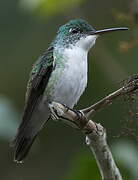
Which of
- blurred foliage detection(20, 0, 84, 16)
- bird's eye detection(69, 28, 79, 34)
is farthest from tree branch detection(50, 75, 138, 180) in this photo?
bird's eye detection(69, 28, 79, 34)

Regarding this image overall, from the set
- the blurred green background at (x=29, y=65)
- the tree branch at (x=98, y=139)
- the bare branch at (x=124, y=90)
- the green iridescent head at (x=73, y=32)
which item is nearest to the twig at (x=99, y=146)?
the tree branch at (x=98, y=139)

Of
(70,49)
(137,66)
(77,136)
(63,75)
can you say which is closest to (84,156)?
(63,75)

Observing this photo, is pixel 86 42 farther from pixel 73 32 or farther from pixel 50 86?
pixel 50 86

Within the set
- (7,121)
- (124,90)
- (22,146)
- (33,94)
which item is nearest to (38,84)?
(33,94)

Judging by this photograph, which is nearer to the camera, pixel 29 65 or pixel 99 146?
pixel 99 146

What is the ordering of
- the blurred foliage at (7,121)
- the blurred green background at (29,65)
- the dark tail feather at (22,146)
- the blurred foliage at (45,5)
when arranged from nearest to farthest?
the blurred foliage at (7,121)
the blurred foliage at (45,5)
the dark tail feather at (22,146)
the blurred green background at (29,65)

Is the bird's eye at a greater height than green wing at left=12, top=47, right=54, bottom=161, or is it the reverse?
the bird's eye

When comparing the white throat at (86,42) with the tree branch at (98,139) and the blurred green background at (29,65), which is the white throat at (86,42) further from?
the tree branch at (98,139)

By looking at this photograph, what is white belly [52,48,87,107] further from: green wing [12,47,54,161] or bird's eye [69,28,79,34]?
bird's eye [69,28,79,34]
